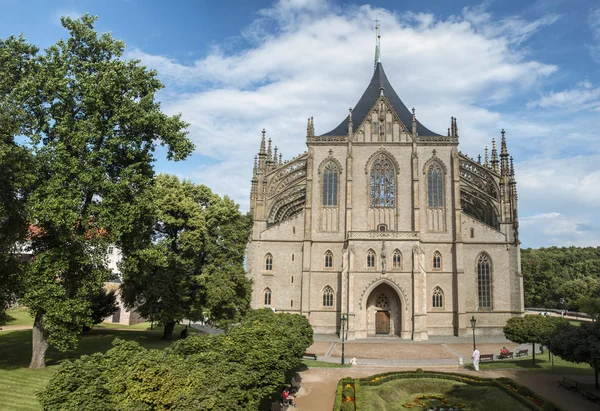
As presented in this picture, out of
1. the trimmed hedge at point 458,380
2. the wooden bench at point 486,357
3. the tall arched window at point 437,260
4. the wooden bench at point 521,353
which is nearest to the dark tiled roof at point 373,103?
the tall arched window at point 437,260

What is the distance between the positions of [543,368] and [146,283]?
90.3ft

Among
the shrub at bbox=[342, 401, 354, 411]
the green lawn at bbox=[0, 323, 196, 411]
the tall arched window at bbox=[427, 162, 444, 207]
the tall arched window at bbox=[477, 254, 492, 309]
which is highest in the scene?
the tall arched window at bbox=[427, 162, 444, 207]

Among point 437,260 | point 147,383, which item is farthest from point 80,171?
point 437,260

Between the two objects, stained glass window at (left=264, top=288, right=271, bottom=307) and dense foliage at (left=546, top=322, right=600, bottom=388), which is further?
stained glass window at (left=264, top=288, right=271, bottom=307)

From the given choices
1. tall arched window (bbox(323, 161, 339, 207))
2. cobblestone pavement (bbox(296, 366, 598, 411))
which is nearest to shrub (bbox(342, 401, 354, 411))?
cobblestone pavement (bbox(296, 366, 598, 411))

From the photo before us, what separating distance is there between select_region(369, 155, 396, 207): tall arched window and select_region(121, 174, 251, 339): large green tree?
16.5 meters

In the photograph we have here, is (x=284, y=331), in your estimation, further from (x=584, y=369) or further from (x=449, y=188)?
(x=449, y=188)

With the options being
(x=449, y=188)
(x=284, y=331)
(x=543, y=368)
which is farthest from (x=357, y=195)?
Result: (x=284, y=331)

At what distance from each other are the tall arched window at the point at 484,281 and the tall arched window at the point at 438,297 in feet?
12.9

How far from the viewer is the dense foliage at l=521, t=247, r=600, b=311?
2677 inches

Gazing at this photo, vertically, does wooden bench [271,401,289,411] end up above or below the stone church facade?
below

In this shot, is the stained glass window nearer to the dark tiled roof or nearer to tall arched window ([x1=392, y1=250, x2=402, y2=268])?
tall arched window ([x1=392, y1=250, x2=402, y2=268])

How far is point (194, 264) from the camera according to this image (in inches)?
1331

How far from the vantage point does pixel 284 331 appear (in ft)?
68.8
